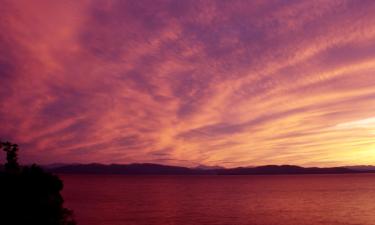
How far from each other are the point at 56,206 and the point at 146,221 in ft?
168

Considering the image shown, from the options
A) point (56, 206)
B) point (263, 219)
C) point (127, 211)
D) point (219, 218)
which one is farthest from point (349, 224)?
point (56, 206)

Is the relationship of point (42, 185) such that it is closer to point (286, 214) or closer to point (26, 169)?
point (26, 169)

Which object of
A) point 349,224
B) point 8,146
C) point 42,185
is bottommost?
point 349,224

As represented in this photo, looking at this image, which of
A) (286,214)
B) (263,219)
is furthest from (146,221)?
(286,214)

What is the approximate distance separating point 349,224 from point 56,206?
63.6 metres

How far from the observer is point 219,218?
81000 millimetres

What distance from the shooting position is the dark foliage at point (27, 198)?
24938 millimetres

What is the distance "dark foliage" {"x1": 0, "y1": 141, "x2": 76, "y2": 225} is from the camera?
2494 cm

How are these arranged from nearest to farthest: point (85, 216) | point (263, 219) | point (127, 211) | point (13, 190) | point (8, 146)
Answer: point (8, 146) → point (13, 190) → point (263, 219) → point (85, 216) → point (127, 211)

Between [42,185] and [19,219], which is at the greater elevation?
[42,185]

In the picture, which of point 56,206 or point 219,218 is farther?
point 219,218

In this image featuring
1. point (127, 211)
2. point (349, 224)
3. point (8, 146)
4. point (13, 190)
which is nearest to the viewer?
point (8, 146)

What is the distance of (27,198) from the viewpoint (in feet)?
83.9

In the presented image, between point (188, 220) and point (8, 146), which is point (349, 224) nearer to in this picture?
point (188, 220)
